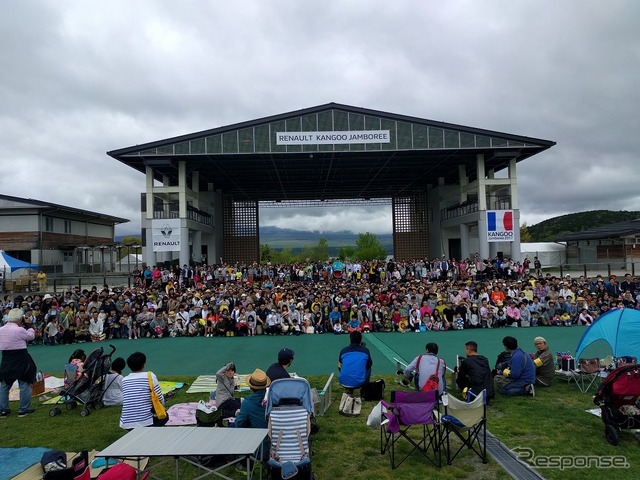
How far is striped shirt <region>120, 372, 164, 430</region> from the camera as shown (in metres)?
4.89

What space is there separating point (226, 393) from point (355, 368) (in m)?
2.17

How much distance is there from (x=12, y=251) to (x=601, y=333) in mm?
35655

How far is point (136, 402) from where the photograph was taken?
493cm

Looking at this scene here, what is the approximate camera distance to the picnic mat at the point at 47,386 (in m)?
7.73

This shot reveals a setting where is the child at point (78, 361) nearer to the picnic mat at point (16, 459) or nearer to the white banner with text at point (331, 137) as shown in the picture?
the picnic mat at point (16, 459)

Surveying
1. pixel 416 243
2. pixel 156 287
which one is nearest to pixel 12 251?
pixel 156 287

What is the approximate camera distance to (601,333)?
7.33 meters

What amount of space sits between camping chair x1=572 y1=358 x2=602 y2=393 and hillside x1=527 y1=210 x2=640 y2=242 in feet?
306

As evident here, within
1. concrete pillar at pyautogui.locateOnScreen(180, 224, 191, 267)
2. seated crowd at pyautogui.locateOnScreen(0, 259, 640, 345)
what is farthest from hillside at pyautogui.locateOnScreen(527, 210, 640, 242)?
concrete pillar at pyautogui.locateOnScreen(180, 224, 191, 267)

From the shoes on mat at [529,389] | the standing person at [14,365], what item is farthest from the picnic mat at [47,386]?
the shoes on mat at [529,389]

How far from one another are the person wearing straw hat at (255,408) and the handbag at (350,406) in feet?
6.79

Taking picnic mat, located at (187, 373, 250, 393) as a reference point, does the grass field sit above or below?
below

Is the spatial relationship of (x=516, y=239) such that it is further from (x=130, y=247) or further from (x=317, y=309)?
(x=130, y=247)

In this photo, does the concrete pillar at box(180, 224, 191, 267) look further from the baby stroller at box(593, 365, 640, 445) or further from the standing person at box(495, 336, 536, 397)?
the baby stroller at box(593, 365, 640, 445)
